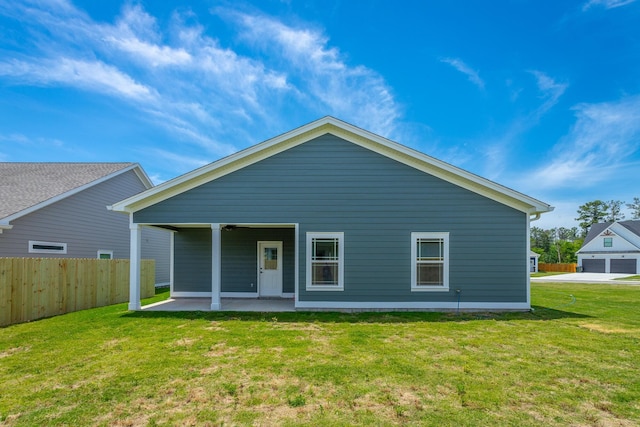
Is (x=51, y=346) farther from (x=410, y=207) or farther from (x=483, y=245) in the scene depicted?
(x=483, y=245)

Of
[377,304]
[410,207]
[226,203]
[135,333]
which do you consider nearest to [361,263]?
[377,304]

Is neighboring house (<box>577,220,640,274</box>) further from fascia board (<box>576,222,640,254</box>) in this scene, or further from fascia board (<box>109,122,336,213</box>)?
fascia board (<box>109,122,336,213</box>)

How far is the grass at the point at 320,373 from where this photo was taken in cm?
338

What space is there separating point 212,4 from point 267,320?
892 centimetres

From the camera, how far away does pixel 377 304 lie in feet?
29.8

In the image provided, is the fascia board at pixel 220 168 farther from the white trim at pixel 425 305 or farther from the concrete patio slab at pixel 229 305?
the white trim at pixel 425 305

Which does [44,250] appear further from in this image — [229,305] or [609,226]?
[609,226]

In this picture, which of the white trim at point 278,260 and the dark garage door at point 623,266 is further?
the dark garage door at point 623,266

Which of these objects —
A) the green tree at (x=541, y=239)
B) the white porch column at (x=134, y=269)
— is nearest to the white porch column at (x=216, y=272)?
the white porch column at (x=134, y=269)

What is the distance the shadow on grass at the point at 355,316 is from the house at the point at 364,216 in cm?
40

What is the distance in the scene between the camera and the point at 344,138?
9.31 m

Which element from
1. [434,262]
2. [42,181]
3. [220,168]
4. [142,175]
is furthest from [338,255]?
[142,175]

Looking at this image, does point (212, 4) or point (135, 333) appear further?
point (212, 4)

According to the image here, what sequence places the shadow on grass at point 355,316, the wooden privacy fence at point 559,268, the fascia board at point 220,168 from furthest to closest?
the wooden privacy fence at point 559,268 < the fascia board at point 220,168 < the shadow on grass at point 355,316
